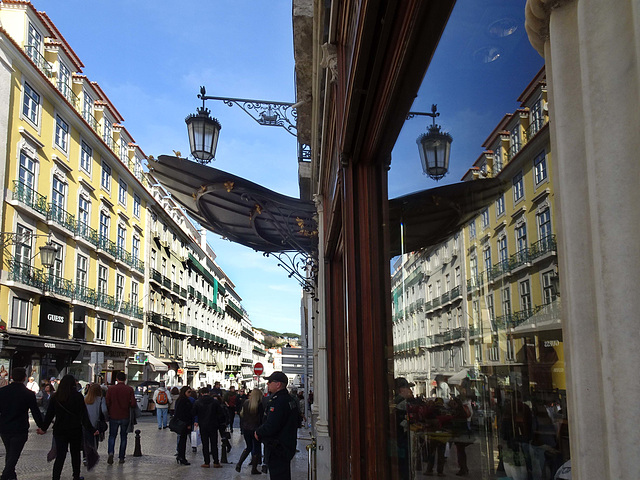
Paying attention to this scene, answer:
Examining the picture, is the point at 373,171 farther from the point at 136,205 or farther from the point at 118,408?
the point at 136,205

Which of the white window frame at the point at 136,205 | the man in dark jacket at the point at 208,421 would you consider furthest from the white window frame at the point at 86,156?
the man in dark jacket at the point at 208,421

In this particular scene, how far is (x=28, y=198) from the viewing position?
91.2ft

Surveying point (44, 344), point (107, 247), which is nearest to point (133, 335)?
point (107, 247)

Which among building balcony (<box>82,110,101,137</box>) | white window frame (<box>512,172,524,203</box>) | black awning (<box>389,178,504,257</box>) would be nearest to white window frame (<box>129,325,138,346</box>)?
building balcony (<box>82,110,101,137</box>)

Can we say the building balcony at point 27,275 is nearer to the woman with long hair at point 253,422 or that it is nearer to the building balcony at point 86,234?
the building balcony at point 86,234

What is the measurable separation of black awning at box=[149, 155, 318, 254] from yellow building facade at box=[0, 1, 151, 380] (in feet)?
39.2

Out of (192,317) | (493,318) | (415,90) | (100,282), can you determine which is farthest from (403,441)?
(192,317)

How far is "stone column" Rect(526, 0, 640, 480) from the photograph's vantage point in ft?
2.55

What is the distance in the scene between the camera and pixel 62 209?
31.7 m

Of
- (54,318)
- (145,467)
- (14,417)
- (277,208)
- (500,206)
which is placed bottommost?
(145,467)

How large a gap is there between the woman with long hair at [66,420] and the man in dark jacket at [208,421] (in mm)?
3444

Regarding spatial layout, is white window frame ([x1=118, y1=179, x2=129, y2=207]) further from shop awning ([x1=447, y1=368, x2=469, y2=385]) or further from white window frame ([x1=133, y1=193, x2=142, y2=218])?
shop awning ([x1=447, y1=368, x2=469, y2=385])

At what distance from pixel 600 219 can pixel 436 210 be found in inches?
68.0

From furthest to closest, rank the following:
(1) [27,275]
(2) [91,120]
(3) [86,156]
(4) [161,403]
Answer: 1. (2) [91,120]
2. (3) [86,156]
3. (1) [27,275]
4. (4) [161,403]
